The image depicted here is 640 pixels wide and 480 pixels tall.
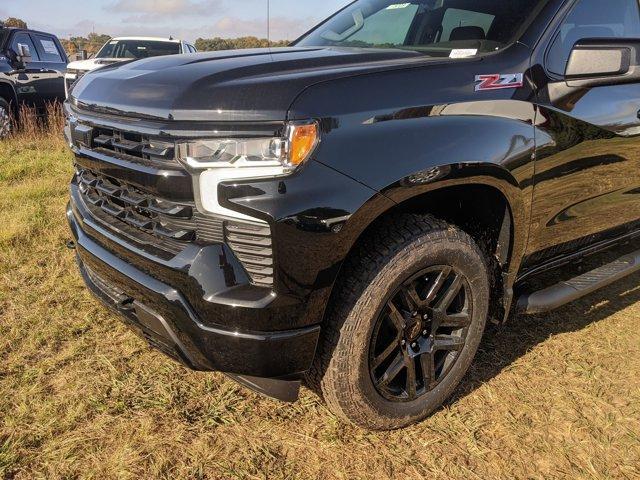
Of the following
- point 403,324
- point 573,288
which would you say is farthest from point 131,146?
point 573,288

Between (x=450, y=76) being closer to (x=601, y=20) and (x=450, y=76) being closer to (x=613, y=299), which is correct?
(x=601, y=20)

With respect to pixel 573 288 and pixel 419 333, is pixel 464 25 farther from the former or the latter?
pixel 419 333

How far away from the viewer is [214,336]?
177 centimetres

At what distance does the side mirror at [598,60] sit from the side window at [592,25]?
0.06 meters

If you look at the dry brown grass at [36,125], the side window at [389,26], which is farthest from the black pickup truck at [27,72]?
the side window at [389,26]

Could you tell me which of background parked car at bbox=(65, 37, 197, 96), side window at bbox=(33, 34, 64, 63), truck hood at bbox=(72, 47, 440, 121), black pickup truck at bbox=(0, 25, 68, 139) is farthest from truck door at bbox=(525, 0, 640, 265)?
background parked car at bbox=(65, 37, 197, 96)

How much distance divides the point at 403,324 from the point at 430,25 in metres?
1.60

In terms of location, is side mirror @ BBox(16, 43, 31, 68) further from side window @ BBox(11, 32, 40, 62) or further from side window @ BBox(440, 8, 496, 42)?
side window @ BBox(440, 8, 496, 42)

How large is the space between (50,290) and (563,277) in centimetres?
305

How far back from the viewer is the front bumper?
175 centimetres

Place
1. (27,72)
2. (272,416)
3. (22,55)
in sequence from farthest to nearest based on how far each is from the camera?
1. (27,72)
2. (22,55)
3. (272,416)

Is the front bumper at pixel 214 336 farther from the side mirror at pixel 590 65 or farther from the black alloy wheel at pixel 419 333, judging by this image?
the side mirror at pixel 590 65

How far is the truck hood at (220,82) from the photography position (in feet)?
5.65

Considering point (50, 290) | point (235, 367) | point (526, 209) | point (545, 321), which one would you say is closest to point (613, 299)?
point (545, 321)
